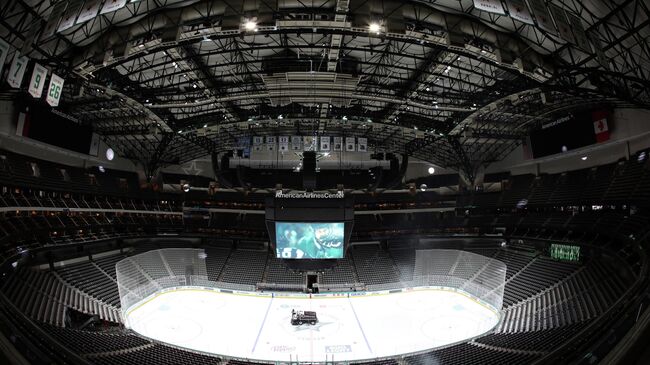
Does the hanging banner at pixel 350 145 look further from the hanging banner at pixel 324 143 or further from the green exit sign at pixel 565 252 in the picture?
the green exit sign at pixel 565 252

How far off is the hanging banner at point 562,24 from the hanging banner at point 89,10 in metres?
14.8

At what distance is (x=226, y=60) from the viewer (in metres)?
19.2

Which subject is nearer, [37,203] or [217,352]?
[217,352]

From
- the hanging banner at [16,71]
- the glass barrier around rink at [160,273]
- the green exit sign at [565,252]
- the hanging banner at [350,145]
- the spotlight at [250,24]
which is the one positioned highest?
the spotlight at [250,24]

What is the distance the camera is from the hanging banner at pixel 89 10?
402 inches

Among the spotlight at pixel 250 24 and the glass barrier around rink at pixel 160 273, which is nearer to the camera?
the spotlight at pixel 250 24

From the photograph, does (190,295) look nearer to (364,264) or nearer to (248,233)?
(248,233)

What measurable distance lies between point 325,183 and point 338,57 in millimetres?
21161

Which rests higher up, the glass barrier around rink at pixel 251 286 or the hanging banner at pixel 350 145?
the hanging banner at pixel 350 145

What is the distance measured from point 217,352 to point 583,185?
29.9 m

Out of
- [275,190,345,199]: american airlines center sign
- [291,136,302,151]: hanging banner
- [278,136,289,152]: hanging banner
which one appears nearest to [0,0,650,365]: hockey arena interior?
[291,136,302,151]: hanging banner

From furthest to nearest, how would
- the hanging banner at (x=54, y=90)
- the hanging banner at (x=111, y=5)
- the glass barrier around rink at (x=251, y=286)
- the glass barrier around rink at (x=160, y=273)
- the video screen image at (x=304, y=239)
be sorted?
the video screen image at (x=304, y=239) < the glass barrier around rink at (x=251, y=286) < the glass barrier around rink at (x=160, y=273) < the hanging banner at (x=54, y=90) < the hanging banner at (x=111, y=5)

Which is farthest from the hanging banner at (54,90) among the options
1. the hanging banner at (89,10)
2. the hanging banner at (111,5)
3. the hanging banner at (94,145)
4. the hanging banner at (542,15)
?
the hanging banner at (542,15)

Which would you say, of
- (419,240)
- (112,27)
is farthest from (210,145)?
(419,240)
